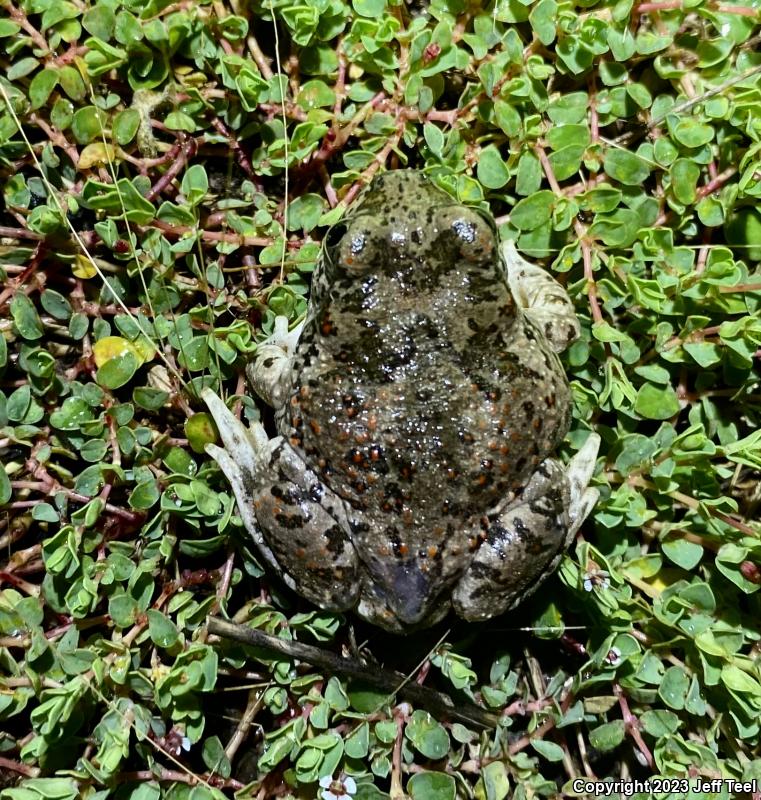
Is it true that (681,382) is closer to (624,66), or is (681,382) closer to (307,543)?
(624,66)

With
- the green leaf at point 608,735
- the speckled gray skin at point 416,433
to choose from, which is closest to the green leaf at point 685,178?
the speckled gray skin at point 416,433

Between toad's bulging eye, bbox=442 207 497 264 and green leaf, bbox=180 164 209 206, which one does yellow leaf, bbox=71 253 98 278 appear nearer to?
green leaf, bbox=180 164 209 206

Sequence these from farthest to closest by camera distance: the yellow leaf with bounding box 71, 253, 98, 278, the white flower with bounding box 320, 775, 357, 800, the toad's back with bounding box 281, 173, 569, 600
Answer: the yellow leaf with bounding box 71, 253, 98, 278, the white flower with bounding box 320, 775, 357, 800, the toad's back with bounding box 281, 173, 569, 600

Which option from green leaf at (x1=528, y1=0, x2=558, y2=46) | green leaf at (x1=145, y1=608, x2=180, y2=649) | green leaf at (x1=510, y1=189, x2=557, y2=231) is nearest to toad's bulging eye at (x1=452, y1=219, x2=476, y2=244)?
green leaf at (x1=510, y1=189, x2=557, y2=231)

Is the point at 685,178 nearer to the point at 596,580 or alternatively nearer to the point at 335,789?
the point at 596,580

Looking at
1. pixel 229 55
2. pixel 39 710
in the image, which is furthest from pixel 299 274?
pixel 39 710

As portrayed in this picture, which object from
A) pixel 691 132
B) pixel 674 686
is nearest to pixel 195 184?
pixel 691 132

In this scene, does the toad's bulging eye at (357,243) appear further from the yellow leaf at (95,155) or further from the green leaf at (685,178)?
the green leaf at (685,178)
